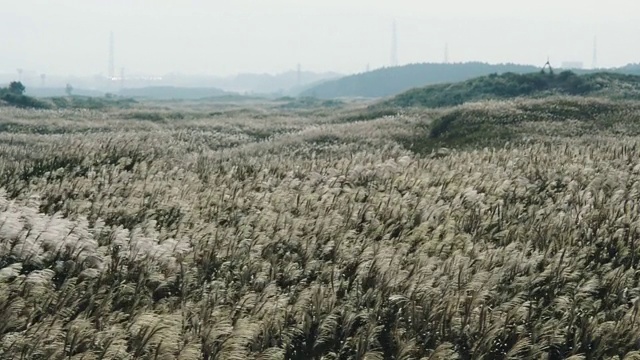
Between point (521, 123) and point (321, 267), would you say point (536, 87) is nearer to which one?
point (521, 123)

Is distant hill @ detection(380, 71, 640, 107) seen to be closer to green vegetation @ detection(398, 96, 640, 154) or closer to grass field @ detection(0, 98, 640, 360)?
green vegetation @ detection(398, 96, 640, 154)

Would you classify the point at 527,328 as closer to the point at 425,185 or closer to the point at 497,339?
the point at 497,339

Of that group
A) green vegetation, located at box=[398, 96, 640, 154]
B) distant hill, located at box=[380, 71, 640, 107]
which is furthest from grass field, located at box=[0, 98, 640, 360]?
distant hill, located at box=[380, 71, 640, 107]

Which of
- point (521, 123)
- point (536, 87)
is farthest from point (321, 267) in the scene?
point (536, 87)

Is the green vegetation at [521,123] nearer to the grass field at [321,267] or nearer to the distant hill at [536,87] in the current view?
the grass field at [321,267]

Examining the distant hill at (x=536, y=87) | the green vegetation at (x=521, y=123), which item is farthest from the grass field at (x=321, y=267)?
the distant hill at (x=536, y=87)

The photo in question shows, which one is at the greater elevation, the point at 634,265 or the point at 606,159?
the point at 606,159

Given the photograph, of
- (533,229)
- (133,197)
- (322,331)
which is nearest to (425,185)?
(533,229)
